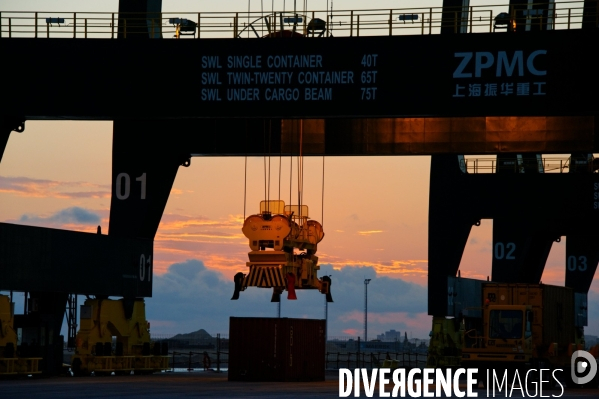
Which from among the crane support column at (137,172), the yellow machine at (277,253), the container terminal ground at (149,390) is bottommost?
the container terminal ground at (149,390)

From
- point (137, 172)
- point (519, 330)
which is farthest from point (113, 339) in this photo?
point (519, 330)

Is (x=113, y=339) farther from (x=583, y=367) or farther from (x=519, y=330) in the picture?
(x=583, y=367)

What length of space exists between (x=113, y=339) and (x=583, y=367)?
1638 cm

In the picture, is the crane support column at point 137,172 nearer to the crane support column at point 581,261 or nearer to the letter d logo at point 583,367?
the letter d logo at point 583,367

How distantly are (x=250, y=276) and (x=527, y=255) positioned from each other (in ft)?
70.1

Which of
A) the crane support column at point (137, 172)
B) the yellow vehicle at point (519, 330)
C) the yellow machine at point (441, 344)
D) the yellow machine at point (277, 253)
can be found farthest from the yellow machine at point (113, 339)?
the yellow vehicle at point (519, 330)

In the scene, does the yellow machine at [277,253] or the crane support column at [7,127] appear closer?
the yellow machine at [277,253]

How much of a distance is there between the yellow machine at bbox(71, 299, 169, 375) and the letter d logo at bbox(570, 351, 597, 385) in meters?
15.0

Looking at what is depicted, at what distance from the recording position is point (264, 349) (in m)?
37.3

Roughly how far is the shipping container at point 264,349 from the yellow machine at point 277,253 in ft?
12.3

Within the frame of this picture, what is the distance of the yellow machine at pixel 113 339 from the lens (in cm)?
3891

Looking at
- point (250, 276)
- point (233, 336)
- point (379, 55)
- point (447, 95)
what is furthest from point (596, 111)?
point (233, 336)

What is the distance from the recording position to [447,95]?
107ft

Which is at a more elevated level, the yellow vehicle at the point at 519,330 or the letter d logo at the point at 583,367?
the yellow vehicle at the point at 519,330
